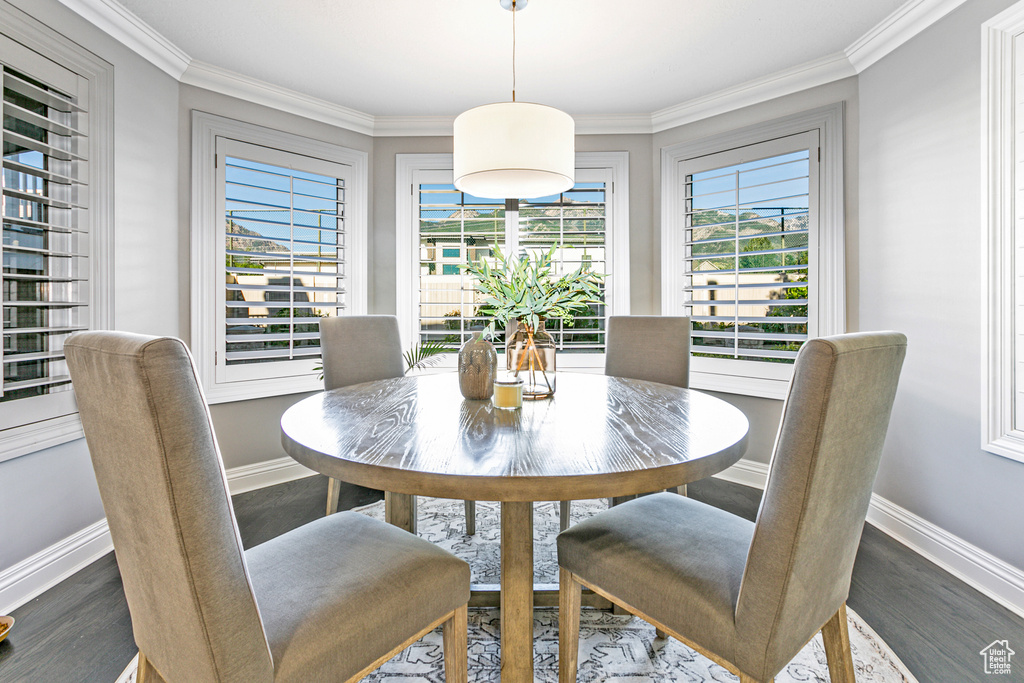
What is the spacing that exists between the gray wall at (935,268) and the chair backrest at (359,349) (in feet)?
8.29

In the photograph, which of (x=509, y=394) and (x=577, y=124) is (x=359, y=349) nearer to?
(x=509, y=394)

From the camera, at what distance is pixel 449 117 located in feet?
11.3

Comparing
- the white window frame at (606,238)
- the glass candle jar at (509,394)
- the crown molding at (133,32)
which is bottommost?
the glass candle jar at (509,394)

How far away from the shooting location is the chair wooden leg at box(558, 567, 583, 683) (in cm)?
124

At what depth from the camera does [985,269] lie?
76.8 inches

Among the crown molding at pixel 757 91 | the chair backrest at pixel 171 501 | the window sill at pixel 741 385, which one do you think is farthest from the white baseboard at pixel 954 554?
the chair backrest at pixel 171 501

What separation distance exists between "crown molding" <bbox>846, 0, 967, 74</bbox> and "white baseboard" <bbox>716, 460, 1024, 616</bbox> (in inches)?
88.7

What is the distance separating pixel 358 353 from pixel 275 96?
72.5 inches

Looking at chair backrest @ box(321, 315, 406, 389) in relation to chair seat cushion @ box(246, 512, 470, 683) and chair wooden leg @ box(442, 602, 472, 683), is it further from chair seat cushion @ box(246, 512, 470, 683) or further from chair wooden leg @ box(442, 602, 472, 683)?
chair wooden leg @ box(442, 602, 472, 683)

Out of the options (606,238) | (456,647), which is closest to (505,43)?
(606,238)

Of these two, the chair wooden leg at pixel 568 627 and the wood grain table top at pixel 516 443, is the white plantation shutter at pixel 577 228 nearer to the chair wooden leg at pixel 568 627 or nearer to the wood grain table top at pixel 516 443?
the wood grain table top at pixel 516 443

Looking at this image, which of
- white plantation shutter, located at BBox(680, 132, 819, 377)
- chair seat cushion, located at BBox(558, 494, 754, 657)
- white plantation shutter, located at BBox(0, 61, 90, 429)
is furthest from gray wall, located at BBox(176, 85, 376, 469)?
white plantation shutter, located at BBox(680, 132, 819, 377)

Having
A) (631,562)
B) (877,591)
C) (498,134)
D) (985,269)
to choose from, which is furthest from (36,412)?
(985,269)

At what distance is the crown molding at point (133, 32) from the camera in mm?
2129
